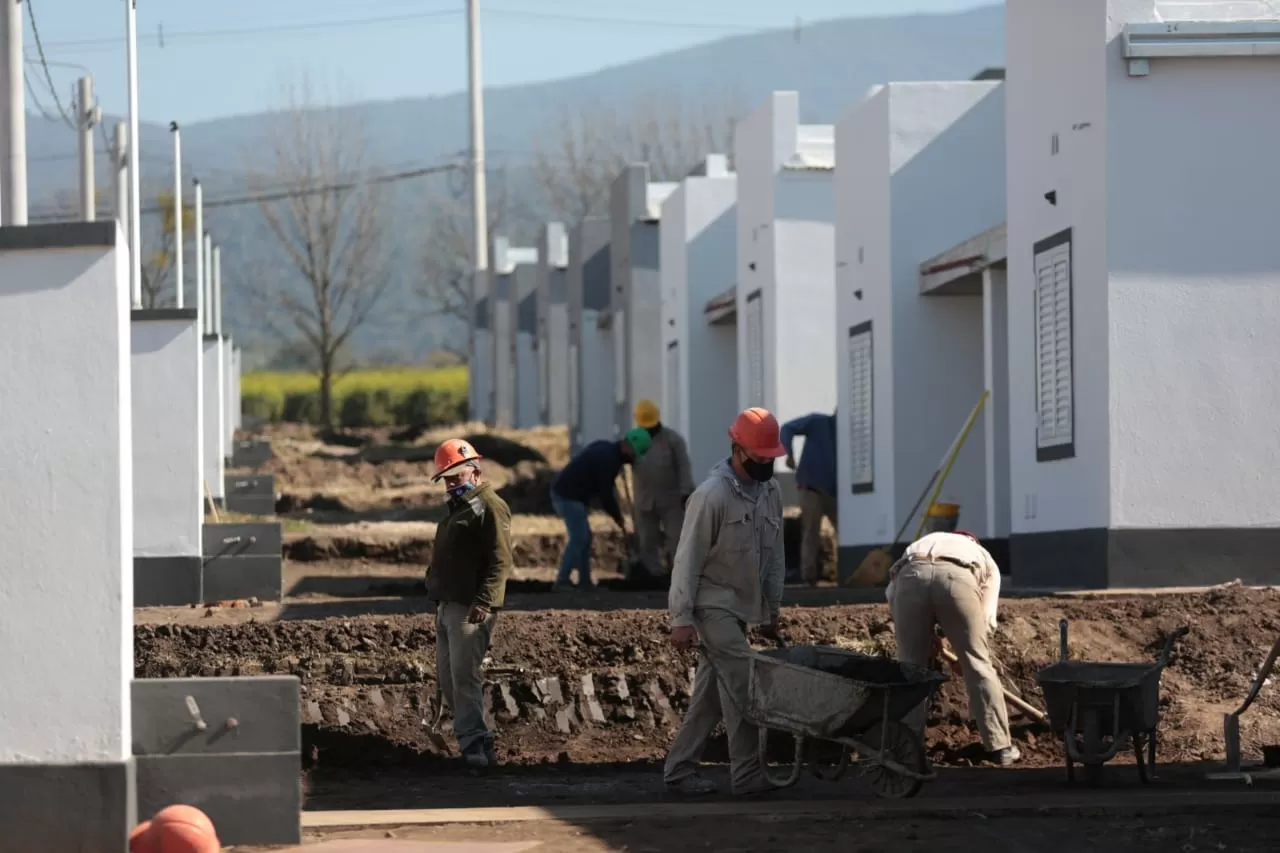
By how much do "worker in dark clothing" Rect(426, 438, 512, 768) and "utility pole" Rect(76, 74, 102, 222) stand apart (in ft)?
24.3

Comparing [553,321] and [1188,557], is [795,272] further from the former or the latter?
[553,321]

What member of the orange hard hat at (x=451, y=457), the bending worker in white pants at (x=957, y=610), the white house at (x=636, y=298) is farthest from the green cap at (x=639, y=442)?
the white house at (x=636, y=298)

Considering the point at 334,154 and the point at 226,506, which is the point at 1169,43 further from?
the point at 334,154

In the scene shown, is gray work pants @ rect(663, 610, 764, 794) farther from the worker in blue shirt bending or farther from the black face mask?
the worker in blue shirt bending

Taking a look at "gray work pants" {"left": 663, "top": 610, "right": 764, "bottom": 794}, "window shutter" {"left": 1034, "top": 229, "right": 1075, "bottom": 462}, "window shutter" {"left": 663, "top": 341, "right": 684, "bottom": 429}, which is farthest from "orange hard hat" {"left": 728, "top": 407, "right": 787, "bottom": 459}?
"window shutter" {"left": 663, "top": 341, "right": 684, "bottom": 429}

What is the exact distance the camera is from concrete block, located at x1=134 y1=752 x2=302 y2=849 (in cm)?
859

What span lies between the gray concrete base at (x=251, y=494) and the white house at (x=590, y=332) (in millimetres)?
15474

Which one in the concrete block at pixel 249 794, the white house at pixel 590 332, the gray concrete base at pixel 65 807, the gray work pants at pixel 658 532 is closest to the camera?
the gray concrete base at pixel 65 807

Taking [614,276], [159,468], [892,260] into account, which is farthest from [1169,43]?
[614,276]

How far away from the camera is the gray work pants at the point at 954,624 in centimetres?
1076

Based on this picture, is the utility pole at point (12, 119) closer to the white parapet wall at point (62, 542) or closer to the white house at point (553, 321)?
the white parapet wall at point (62, 542)

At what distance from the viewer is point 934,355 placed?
22.4 metres

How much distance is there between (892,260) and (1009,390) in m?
3.67

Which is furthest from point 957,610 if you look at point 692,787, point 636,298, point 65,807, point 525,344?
point 525,344
